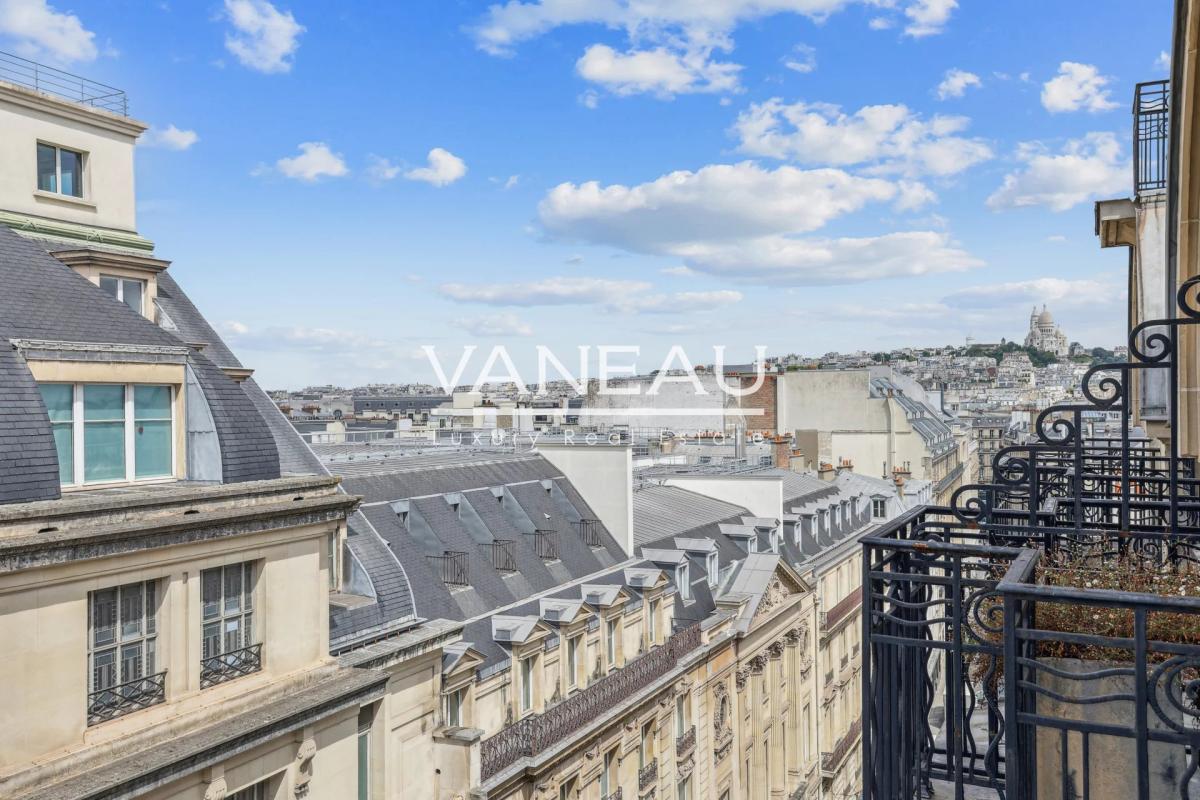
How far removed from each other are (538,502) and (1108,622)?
84.3 feet

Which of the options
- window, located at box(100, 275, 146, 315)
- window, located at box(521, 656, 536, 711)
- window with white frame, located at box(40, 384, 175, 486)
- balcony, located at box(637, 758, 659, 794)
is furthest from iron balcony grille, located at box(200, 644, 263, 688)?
balcony, located at box(637, 758, 659, 794)

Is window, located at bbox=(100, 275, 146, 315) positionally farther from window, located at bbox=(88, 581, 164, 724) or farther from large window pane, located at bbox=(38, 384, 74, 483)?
window, located at bbox=(88, 581, 164, 724)

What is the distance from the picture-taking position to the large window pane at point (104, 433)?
13.8 meters

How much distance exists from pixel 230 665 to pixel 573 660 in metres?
11.8

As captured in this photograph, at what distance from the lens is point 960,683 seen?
5980 mm

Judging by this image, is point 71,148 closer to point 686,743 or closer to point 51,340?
point 51,340

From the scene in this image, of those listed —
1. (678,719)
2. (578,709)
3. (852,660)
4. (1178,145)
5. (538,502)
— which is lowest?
(852,660)

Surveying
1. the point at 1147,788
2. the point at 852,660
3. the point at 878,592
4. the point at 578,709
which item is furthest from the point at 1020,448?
the point at 852,660

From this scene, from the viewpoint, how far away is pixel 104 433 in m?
14.1

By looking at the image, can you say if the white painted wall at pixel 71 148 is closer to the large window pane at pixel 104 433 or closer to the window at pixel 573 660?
the large window pane at pixel 104 433

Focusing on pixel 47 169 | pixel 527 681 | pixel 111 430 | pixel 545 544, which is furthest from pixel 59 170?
pixel 545 544

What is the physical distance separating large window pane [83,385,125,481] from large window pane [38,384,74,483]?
0.69ft

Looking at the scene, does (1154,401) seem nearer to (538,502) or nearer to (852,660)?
(538,502)

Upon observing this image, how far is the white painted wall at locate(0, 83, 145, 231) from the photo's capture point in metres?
17.7
